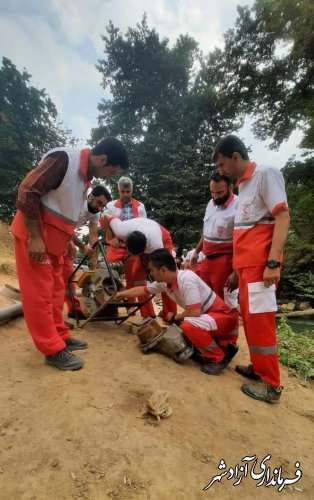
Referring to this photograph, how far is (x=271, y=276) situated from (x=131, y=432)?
1365 mm

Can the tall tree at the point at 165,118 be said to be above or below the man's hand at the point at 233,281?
above

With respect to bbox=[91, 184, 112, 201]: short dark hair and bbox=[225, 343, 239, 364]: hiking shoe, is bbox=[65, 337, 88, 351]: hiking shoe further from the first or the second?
bbox=[91, 184, 112, 201]: short dark hair

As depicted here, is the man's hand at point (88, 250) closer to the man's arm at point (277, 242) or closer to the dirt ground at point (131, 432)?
the dirt ground at point (131, 432)

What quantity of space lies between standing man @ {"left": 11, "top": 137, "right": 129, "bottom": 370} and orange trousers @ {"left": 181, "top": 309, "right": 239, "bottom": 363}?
3.30 feet

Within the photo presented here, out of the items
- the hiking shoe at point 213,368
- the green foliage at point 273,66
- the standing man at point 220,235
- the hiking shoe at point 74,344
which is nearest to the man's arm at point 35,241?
the hiking shoe at point 74,344

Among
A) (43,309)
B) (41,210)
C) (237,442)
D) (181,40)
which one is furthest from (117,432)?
(181,40)

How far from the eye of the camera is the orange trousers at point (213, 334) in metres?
2.71

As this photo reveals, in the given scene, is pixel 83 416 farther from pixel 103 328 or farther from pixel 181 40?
pixel 181 40

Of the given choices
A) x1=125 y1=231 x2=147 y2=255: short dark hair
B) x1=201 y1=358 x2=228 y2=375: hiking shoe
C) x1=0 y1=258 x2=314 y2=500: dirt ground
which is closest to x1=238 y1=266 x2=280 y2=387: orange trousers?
x1=0 y1=258 x2=314 y2=500: dirt ground

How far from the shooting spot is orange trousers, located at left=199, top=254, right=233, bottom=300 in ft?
10.7

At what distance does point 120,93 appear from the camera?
21000 mm

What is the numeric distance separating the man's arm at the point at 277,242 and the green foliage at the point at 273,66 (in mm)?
9764

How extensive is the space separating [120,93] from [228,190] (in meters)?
20.7

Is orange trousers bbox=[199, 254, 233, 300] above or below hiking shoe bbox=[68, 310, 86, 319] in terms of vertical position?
above
